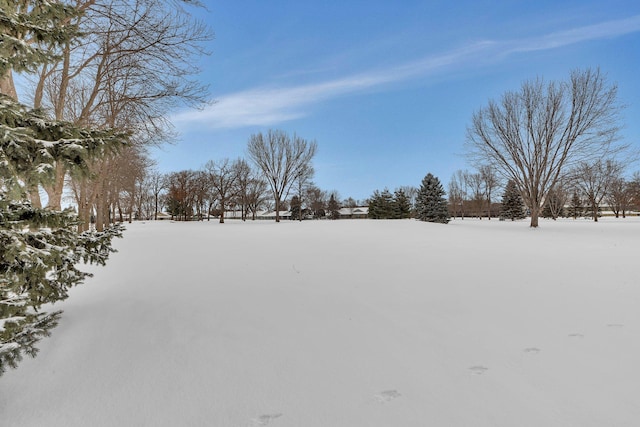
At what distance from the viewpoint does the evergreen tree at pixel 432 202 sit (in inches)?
1373

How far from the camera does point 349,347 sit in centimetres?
277

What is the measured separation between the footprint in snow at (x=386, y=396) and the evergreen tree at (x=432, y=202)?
3476cm

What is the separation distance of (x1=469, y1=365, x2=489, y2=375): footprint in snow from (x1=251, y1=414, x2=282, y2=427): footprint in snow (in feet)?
5.03

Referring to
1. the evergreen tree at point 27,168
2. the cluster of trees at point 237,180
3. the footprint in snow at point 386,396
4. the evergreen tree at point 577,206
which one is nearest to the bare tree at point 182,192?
the cluster of trees at point 237,180

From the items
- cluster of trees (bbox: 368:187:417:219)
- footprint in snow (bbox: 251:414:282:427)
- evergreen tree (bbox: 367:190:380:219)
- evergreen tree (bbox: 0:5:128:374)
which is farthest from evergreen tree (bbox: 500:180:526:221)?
evergreen tree (bbox: 0:5:128:374)

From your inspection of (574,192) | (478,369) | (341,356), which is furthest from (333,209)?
(478,369)

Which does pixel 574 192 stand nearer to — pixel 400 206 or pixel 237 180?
pixel 400 206

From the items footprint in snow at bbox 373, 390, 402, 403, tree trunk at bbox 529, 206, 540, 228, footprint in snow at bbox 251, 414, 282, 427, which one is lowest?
footprint in snow at bbox 251, 414, 282, 427

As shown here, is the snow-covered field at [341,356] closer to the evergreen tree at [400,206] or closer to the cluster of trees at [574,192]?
the cluster of trees at [574,192]

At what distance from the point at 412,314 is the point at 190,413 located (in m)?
2.52

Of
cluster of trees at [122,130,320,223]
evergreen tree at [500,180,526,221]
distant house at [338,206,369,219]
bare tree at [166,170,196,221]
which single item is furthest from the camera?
distant house at [338,206,369,219]

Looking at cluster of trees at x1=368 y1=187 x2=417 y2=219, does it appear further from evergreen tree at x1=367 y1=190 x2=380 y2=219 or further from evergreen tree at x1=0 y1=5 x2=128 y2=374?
evergreen tree at x1=0 y1=5 x2=128 y2=374

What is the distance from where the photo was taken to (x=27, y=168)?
2.13m

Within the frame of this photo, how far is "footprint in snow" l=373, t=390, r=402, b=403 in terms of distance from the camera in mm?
2062
